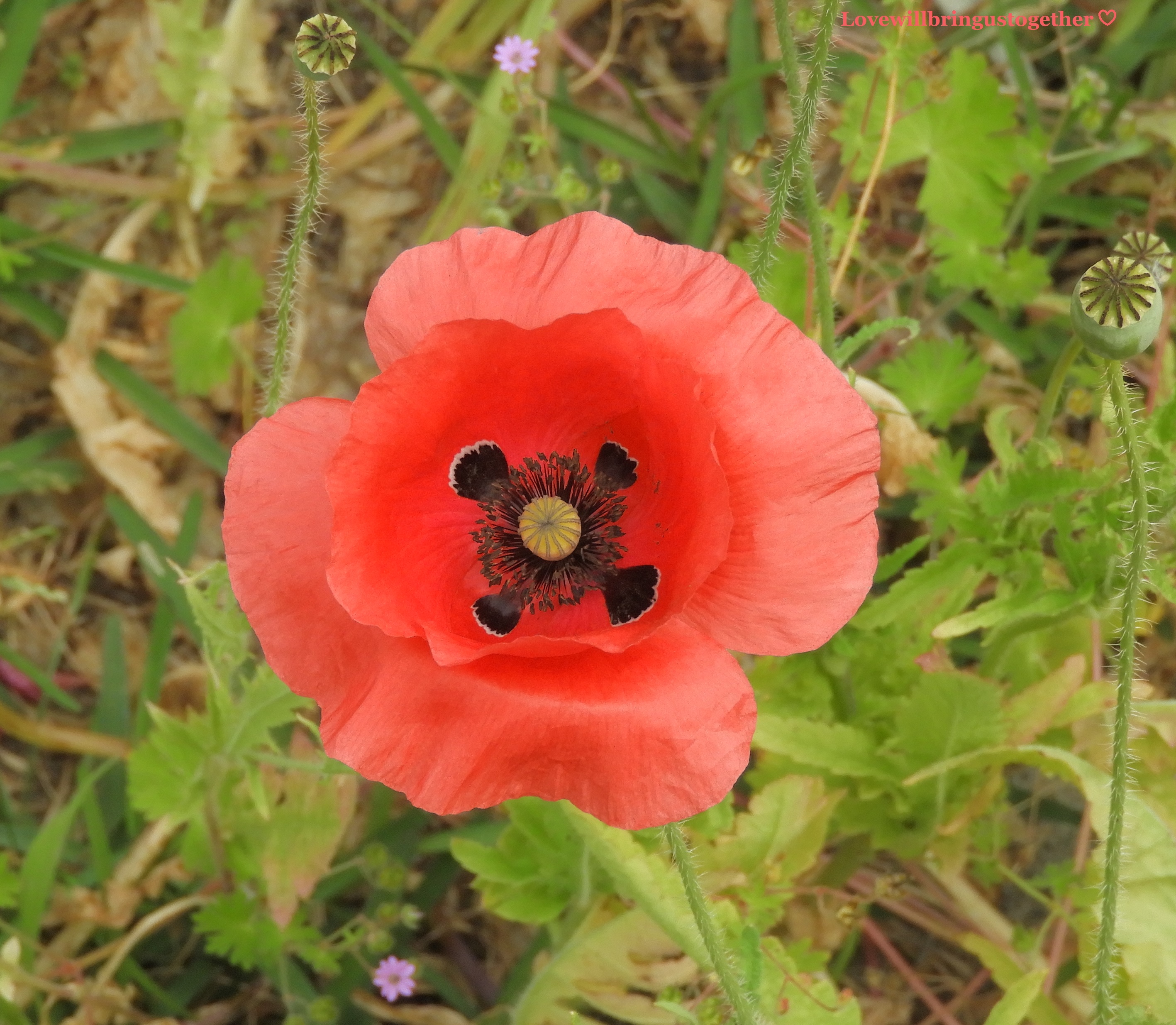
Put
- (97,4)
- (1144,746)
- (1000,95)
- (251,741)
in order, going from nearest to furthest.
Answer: (251,741)
(1144,746)
(1000,95)
(97,4)

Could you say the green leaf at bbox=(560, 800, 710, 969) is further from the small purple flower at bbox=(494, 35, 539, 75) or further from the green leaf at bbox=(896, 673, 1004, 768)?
the small purple flower at bbox=(494, 35, 539, 75)

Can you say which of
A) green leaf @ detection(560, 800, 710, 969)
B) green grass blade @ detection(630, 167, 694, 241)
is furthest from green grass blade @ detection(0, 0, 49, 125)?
green leaf @ detection(560, 800, 710, 969)

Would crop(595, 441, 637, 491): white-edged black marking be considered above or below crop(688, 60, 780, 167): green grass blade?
below

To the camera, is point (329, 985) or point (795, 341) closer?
point (795, 341)

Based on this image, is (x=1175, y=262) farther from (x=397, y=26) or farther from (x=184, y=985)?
(x=184, y=985)

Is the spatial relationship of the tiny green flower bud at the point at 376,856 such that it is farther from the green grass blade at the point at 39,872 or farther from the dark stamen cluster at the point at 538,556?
the dark stamen cluster at the point at 538,556

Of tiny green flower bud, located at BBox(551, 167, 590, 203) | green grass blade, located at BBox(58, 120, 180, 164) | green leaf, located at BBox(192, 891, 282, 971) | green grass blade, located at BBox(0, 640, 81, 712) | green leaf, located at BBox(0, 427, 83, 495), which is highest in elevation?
tiny green flower bud, located at BBox(551, 167, 590, 203)

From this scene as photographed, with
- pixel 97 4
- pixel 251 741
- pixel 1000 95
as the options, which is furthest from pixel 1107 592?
pixel 97 4

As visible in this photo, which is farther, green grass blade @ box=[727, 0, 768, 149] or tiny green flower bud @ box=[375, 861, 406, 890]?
green grass blade @ box=[727, 0, 768, 149]

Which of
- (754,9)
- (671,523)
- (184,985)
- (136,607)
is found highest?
(754,9)
